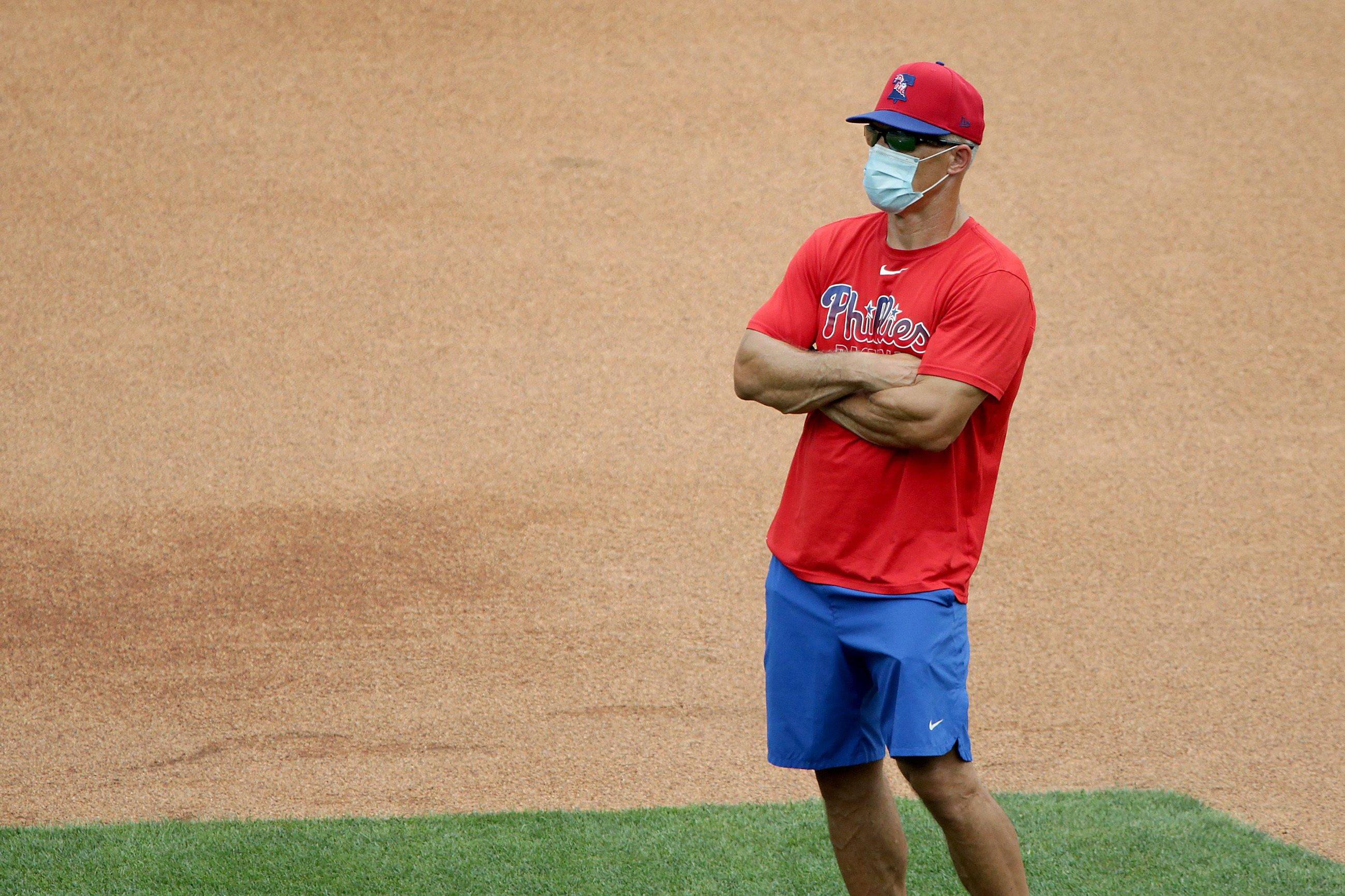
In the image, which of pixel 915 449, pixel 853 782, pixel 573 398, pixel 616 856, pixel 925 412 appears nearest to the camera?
pixel 925 412

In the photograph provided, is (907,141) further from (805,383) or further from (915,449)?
(915,449)

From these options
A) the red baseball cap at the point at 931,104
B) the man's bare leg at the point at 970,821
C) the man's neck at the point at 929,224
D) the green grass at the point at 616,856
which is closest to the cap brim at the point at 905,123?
the red baseball cap at the point at 931,104

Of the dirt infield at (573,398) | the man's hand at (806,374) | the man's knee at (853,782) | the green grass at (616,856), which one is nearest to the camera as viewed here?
the man's hand at (806,374)

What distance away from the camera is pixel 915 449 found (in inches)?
119

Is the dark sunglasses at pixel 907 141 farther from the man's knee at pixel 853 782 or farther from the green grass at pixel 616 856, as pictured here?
the green grass at pixel 616 856

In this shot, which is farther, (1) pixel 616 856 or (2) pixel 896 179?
(1) pixel 616 856

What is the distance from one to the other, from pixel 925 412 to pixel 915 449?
0.14m

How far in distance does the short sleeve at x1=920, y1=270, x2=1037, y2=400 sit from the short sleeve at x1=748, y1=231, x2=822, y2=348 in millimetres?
394

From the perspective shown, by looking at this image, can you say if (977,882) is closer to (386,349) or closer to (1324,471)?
(1324,471)

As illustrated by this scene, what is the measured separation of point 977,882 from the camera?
2986 millimetres

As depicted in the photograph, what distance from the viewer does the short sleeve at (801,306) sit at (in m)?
3.25

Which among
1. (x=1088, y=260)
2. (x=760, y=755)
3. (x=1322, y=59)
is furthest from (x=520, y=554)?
(x=1322, y=59)

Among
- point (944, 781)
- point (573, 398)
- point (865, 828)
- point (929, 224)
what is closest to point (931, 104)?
point (929, 224)

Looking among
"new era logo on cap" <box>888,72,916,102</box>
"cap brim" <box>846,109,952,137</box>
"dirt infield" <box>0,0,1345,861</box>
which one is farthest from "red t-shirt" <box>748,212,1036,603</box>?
"dirt infield" <box>0,0,1345,861</box>
